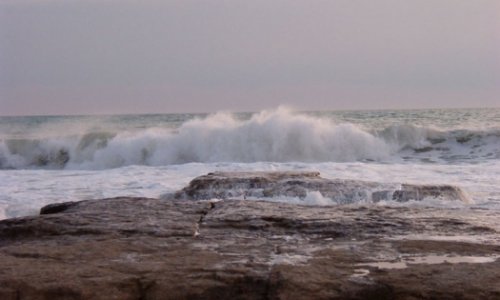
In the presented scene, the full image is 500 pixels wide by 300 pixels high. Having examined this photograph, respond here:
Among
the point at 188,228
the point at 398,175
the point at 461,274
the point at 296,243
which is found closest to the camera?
the point at 461,274

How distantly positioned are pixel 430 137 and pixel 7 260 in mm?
18926

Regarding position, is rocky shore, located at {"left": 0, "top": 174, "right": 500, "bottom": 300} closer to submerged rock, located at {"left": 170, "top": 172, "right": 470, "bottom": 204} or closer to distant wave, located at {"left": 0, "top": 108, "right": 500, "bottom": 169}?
submerged rock, located at {"left": 170, "top": 172, "right": 470, "bottom": 204}

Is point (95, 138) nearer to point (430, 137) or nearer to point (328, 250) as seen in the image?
point (430, 137)

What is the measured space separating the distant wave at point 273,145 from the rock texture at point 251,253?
531 inches

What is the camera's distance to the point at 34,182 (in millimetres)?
10914

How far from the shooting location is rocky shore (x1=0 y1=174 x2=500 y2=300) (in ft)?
8.20

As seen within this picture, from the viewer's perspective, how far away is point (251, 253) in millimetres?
3004

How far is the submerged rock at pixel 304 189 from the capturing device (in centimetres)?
691

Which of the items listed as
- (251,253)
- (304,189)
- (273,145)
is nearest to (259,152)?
(273,145)

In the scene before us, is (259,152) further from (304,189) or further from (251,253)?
(251,253)

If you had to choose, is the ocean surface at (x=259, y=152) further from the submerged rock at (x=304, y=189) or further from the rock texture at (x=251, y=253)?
the rock texture at (x=251, y=253)

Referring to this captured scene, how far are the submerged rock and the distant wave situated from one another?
9.87 m

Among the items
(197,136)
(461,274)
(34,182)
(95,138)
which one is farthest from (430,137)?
(461,274)

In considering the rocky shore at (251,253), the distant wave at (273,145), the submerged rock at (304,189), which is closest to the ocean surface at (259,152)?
the distant wave at (273,145)
